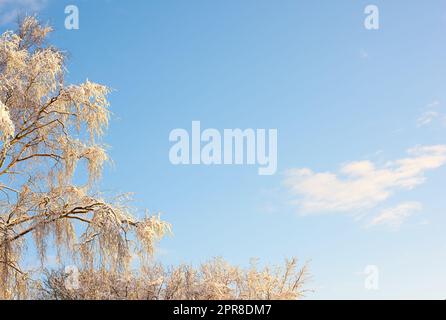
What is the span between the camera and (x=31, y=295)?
513 inches

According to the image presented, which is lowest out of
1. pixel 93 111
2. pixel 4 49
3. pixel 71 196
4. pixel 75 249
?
pixel 75 249

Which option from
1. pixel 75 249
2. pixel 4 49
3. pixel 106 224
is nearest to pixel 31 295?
pixel 75 249

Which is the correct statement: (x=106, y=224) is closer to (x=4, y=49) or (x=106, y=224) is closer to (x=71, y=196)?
(x=71, y=196)

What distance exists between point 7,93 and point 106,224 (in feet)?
12.2

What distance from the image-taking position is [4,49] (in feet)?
43.6

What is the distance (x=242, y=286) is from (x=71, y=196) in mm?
8791
